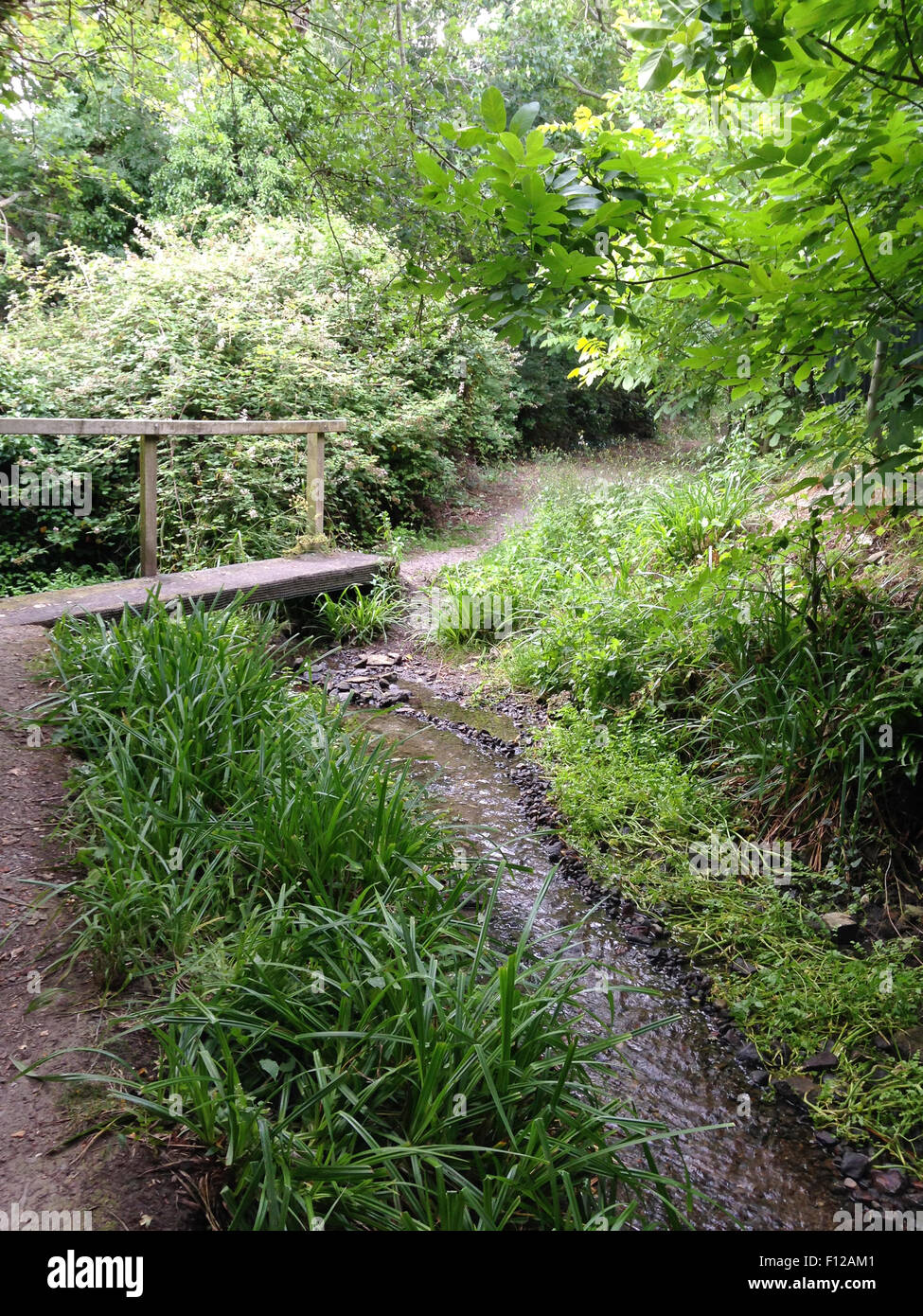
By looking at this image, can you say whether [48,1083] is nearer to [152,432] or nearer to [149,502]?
[149,502]

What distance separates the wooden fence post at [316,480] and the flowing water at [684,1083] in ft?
13.6

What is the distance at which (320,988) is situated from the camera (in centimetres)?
232

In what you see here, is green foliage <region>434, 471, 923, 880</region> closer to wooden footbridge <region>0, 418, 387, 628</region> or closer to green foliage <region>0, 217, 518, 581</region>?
wooden footbridge <region>0, 418, 387, 628</region>

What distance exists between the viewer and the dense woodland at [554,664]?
6.82ft

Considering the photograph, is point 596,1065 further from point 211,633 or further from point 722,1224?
point 211,633

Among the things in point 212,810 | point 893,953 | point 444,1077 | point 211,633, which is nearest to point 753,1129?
point 893,953

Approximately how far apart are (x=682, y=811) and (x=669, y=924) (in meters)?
0.75

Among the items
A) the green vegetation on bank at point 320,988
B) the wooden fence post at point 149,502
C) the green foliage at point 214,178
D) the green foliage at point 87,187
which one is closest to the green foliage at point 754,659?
the green vegetation on bank at point 320,988

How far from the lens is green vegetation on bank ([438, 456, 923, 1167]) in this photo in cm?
300

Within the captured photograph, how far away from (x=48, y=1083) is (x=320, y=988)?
69cm

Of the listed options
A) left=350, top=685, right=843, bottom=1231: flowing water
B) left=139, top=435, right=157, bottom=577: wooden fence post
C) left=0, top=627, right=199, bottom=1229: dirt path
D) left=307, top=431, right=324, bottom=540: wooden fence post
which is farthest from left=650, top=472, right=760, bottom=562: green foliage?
left=0, top=627, right=199, bottom=1229: dirt path

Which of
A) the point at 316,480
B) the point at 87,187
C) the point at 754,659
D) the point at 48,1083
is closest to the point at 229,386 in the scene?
the point at 316,480

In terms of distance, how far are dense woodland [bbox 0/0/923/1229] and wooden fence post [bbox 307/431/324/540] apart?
385 millimetres
